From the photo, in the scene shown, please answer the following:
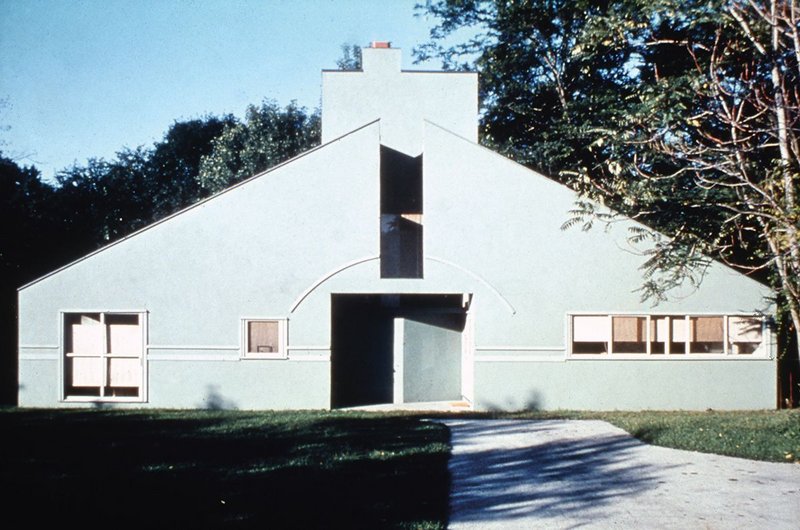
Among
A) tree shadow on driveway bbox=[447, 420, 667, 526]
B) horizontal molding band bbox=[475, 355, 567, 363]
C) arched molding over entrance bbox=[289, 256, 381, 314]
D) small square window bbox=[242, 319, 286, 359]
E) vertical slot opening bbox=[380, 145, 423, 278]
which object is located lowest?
tree shadow on driveway bbox=[447, 420, 667, 526]

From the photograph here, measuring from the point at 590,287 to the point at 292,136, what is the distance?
24.9 metres

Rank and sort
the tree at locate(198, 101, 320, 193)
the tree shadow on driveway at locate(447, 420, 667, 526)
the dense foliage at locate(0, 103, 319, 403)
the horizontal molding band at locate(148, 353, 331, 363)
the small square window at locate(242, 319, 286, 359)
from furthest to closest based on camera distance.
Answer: the tree at locate(198, 101, 320, 193) < the dense foliage at locate(0, 103, 319, 403) < the small square window at locate(242, 319, 286, 359) < the horizontal molding band at locate(148, 353, 331, 363) < the tree shadow on driveway at locate(447, 420, 667, 526)

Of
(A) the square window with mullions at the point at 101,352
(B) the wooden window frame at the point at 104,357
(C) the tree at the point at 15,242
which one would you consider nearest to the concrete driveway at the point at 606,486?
(B) the wooden window frame at the point at 104,357

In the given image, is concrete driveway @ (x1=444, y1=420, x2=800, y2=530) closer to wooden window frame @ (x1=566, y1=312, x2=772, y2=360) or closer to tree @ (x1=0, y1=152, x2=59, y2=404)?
wooden window frame @ (x1=566, y1=312, x2=772, y2=360)

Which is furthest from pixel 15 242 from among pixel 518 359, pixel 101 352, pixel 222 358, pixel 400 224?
pixel 518 359

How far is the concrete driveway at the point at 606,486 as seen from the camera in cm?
755

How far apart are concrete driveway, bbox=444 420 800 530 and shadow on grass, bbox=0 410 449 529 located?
54 cm

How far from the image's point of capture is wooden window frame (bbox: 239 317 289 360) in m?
15.5

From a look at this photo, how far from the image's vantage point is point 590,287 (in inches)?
619

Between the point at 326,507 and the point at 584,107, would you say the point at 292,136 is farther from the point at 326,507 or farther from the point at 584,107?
the point at 326,507

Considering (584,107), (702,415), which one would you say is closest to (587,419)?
(702,415)

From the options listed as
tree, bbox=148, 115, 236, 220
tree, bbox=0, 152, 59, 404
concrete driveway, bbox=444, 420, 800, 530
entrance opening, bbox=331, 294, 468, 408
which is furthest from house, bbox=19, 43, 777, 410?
tree, bbox=148, 115, 236, 220

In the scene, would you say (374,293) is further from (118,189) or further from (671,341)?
(118,189)

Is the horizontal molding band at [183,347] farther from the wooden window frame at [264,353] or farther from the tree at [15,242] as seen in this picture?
the tree at [15,242]
